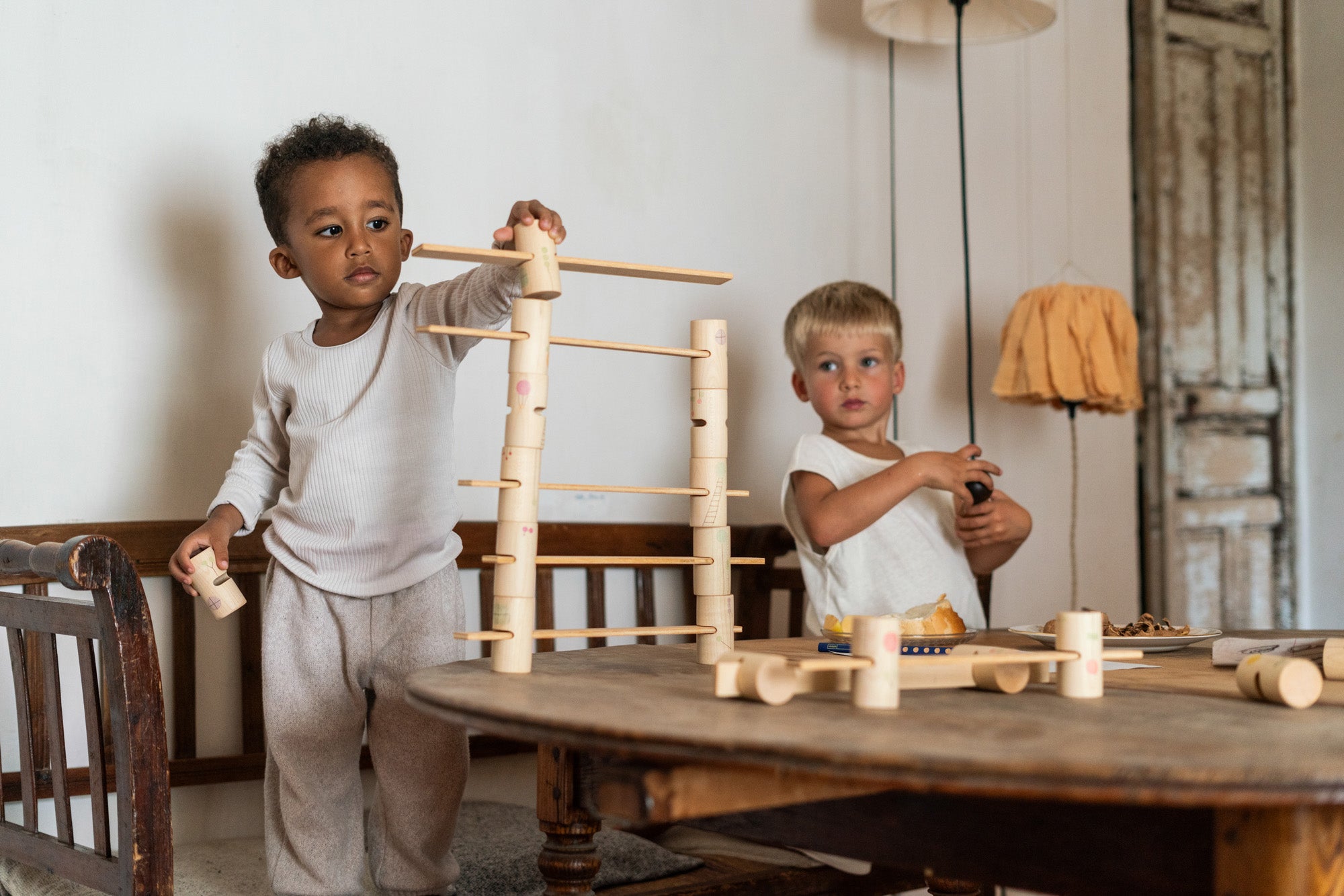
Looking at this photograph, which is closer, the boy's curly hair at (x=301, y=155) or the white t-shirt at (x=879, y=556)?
the boy's curly hair at (x=301, y=155)

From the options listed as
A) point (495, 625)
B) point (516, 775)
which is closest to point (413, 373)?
point (495, 625)

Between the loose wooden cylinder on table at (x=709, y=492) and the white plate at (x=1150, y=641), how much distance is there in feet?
1.34

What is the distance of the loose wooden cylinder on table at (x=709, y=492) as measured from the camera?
1.17 meters

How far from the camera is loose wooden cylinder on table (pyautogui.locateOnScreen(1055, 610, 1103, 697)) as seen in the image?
0.94 meters

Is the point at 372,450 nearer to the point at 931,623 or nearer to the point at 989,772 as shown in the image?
the point at 931,623

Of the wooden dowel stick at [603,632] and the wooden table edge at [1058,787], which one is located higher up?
the wooden dowel stick at [603,632]

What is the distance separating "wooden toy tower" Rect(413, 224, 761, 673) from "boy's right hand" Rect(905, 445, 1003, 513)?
64cm

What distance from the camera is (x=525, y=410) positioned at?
1065mm

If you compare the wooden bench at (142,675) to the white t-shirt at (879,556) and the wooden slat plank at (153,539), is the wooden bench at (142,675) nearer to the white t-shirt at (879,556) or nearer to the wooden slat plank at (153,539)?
the wooden slat plank at (153,539)

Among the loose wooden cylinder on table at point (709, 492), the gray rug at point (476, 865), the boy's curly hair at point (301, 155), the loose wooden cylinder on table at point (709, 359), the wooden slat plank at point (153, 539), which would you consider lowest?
the gray rug at point (476, 865)

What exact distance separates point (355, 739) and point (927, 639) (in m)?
0.66

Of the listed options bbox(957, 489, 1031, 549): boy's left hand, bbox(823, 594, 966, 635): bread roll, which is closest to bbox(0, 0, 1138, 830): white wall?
bbox(957, 489, 1031, 549): boy's left hand

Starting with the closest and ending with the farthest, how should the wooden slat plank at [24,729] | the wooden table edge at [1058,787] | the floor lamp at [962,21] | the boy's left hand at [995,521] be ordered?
the wooden table edge at [1058,787] → the wooden slat plank at [24,729] → the boy's left hand at [995,521] → the floor lamp at [962,21]

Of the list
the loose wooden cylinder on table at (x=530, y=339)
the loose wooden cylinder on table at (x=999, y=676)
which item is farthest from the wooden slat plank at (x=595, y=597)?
the loose wooden cylinder on table at (x=999, y=676)
